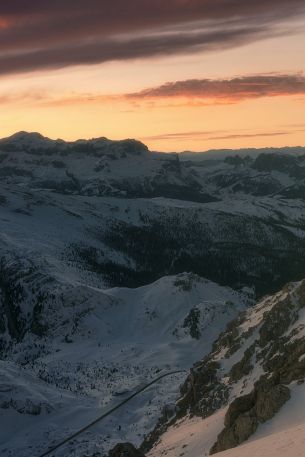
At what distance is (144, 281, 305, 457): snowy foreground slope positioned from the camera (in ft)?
137

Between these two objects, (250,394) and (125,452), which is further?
(250,394)

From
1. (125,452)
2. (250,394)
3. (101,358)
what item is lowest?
(101,358)

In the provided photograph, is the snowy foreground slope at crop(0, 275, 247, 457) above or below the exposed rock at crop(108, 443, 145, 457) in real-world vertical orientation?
below

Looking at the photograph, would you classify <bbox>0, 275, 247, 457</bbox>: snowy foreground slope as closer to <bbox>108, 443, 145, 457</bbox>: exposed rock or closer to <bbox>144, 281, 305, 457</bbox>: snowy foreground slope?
<bbox>144, 281, 305, 457</bbox>: snowy foreground slope

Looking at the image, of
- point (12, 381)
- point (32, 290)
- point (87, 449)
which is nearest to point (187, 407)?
point (87, 449)

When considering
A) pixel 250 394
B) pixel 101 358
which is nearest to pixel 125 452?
pixel 250 394

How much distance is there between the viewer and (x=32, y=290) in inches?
7392

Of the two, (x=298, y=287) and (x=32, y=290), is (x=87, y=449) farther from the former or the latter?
(x=32, y=290)

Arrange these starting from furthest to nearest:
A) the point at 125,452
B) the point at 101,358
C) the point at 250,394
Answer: the point at 101,358 → the point at 250,394 → the point at 125,452

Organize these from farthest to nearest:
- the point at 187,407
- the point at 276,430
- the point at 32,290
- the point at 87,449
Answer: the point at 32,290
the point at 87,449
the point at 187,407
the point at 276,430

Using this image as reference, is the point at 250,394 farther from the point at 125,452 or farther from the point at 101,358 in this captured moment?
the point at 101,358

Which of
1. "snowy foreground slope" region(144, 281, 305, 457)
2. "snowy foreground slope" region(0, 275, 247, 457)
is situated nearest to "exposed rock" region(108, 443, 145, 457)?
"snowy foreground slope" region(144, 281, 305, 457)

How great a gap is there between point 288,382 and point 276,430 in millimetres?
7500

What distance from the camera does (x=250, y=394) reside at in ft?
163
